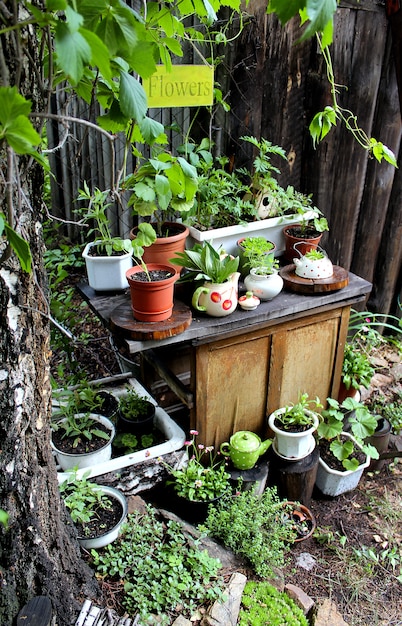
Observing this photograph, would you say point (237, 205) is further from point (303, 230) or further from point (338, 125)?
point (338, 125)

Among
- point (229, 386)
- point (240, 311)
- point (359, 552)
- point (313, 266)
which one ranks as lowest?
point (359, 552)

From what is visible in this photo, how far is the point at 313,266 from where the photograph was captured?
2.45m

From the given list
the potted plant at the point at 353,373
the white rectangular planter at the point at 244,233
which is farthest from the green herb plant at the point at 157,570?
the potted plant at the point at 353,373

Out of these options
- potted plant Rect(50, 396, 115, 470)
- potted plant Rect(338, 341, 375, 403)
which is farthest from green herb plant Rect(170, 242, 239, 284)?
potted plant Rect(338, 341, 375, 403)

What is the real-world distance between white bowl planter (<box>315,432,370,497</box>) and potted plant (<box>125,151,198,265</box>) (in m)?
1.31

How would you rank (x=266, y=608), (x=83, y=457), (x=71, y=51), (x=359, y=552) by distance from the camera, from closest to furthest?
(x=71, y=51) → (x=266, y=608) → (x=83, y=457) → (x=359, y=552)

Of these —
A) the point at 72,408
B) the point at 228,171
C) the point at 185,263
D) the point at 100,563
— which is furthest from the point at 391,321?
the point at 100,563

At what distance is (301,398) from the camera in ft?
8.51

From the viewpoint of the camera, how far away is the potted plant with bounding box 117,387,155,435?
7.82 ft

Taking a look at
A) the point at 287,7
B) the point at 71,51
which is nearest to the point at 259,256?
the point at 287,7

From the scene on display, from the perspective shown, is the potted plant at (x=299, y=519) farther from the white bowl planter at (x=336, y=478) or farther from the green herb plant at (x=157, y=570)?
the green herb plant at (x=157, y=570)

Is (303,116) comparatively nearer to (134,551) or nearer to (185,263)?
(185,263)

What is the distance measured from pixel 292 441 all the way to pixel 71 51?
6.80 feet

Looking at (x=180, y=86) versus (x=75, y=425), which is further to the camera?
(x=180, y=86)
